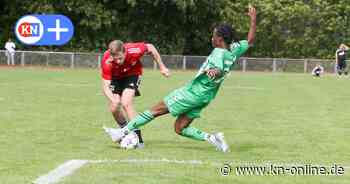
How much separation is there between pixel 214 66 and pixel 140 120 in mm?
1323

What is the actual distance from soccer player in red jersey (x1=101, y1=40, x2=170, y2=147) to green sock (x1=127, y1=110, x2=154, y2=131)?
0.82ft

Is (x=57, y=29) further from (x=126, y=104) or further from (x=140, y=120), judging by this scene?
(x=140, y=120)

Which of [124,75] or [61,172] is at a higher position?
[124,75]

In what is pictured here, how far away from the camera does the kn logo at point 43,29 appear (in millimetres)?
55750

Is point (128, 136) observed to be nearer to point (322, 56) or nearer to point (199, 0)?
point (199, 0)

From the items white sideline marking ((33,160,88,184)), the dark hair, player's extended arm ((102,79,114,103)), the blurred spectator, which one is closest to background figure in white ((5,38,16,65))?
the blurred spectator

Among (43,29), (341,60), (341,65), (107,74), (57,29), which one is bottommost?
(341,65)

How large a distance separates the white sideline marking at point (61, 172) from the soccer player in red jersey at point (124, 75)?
2.14 metres

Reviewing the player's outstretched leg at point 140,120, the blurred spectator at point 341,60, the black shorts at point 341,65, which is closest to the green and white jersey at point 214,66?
the player's outstretched leg at point 140,120

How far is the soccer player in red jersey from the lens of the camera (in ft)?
37.7

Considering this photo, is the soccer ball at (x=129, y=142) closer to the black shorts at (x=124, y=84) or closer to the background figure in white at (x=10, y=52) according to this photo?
the black shorts at (x=124, y=84)

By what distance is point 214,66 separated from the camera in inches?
420

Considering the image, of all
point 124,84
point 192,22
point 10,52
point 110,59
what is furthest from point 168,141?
point 192,22

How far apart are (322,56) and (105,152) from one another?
2171 inches
